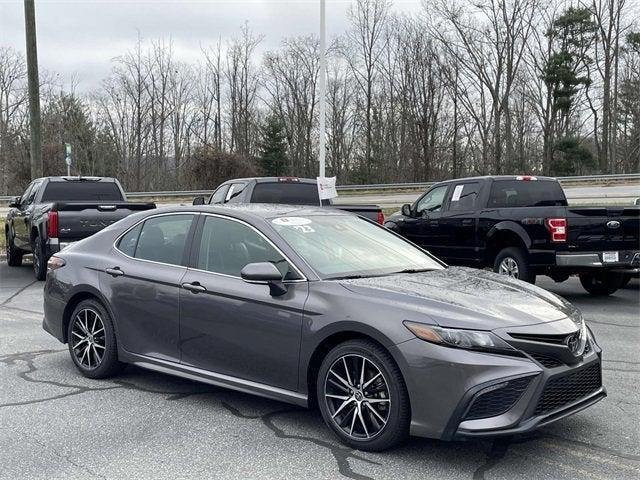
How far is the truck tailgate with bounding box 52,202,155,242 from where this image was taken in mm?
11492

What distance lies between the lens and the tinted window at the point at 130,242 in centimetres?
561

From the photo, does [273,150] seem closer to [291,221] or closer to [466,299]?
[291,221]

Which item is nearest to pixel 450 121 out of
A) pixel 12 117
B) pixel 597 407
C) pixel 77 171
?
pixel 77 171

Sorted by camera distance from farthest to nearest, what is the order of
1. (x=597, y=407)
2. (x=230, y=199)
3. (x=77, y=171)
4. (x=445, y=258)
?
(x=77, y=171), (x=230, y=199), (x=445, y=258), (x=597, y=407)

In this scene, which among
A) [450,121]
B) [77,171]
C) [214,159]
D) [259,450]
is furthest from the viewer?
[77,171]

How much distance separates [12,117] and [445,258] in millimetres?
42788

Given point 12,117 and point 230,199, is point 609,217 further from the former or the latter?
point 12,117

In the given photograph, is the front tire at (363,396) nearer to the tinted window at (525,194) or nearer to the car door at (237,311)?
the car door at (237,311)

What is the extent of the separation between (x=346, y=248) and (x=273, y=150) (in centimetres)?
3934

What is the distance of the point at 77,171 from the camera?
158ft

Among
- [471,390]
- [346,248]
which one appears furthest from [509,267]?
[471,390]

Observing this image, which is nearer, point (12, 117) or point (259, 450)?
point (259, 450)

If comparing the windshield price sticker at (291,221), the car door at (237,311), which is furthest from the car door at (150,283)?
the windshield price sticker at (291,221)

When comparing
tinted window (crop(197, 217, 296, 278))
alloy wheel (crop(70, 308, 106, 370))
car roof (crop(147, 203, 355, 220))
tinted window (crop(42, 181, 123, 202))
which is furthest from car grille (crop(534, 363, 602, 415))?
Result: tinted window (crop(42, 181, 123, 202))
